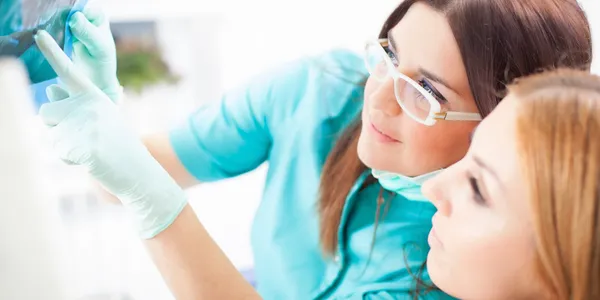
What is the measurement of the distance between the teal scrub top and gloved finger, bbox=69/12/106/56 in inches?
11.6

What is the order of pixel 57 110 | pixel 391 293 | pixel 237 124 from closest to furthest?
pixel 57 110 → pixel 391 293 → pixel 237 124

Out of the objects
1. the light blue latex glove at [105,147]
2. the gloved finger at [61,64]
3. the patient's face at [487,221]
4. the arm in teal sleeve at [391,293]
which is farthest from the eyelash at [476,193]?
the gloved finger at [61,64]

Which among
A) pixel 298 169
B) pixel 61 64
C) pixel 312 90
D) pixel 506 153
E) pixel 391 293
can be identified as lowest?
pixel 391 293

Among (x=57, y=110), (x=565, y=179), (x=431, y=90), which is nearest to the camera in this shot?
(x=565, y=179)

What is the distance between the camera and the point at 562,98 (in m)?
0.69

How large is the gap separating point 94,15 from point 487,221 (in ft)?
1.91

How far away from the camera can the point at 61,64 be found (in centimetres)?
73

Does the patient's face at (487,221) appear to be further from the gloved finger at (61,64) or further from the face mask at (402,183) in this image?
the gloved finger at (61,64)

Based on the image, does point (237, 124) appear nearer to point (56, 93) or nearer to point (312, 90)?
point (312, 90)

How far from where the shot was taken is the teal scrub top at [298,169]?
3.50 ft

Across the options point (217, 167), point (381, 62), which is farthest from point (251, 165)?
point (381, 62)

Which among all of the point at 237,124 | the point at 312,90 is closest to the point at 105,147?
the point at 237,124

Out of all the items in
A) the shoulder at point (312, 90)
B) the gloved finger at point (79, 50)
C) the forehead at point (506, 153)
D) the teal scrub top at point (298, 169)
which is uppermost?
the gloved finger at point (79, 50)

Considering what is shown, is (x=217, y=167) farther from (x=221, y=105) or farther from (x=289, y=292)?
(x=289, y=292)
